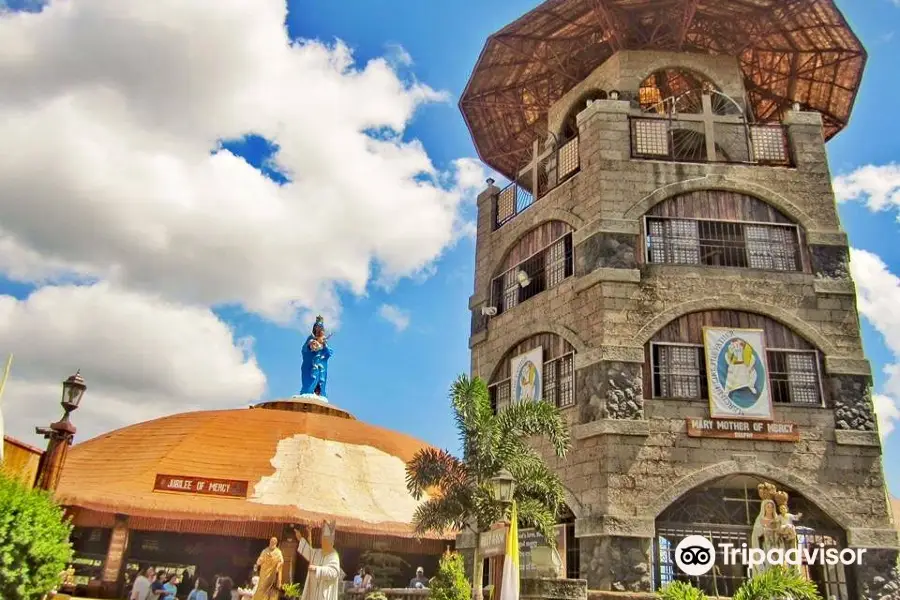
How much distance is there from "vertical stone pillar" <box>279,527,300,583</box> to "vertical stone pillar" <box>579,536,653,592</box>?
11.1m

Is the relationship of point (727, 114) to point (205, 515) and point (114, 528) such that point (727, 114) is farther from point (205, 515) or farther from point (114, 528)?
point (114, 528)

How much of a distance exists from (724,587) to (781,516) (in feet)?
9.58

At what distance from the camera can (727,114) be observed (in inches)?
861

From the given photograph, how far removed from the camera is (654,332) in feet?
57.7

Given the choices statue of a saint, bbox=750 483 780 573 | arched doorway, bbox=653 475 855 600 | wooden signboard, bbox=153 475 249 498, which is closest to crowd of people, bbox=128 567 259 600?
wooden signboard, bbox=153 475 249 498

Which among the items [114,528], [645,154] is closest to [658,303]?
[645,154]

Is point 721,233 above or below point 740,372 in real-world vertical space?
above

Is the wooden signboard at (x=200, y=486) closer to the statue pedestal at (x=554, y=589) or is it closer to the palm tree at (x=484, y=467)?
the palm tree at (x=484, y=467)

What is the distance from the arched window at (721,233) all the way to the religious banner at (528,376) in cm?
420

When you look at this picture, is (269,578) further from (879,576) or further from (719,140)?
(719,140)

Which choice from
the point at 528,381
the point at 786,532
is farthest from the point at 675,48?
the point at 786,532

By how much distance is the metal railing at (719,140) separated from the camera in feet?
64.5

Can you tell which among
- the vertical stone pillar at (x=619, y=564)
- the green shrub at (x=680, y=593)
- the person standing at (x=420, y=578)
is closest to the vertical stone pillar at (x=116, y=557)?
the person standing at (x=420, y=578)

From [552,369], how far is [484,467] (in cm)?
564
